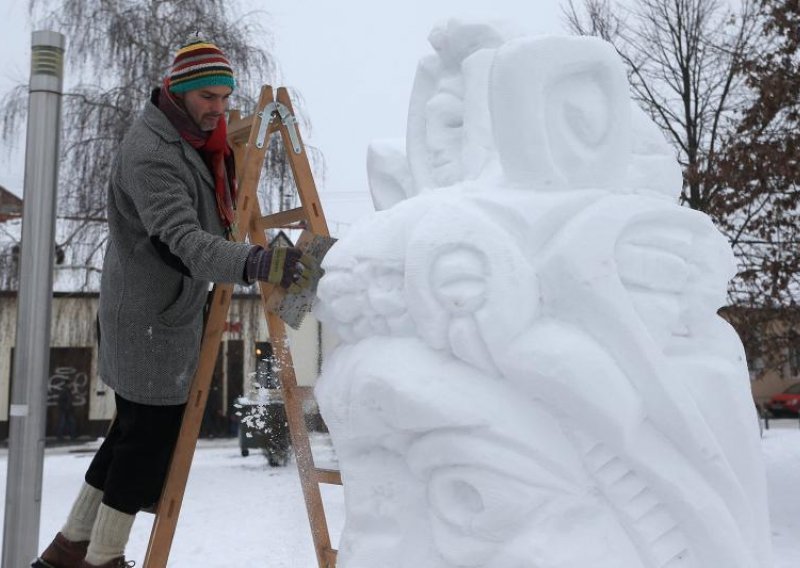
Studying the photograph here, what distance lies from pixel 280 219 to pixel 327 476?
0.86 m

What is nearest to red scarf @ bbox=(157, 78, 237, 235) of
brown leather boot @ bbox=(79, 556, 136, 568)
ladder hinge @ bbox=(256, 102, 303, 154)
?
ladder hinge @ bbox=(256, 102, 303, 154)

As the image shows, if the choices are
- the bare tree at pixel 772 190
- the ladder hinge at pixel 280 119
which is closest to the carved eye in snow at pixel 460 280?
the ladder hinge at pixel 280 119

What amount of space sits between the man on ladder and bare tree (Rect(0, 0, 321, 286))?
553 centimetres

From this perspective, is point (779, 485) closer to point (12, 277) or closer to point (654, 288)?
point (654, 288)

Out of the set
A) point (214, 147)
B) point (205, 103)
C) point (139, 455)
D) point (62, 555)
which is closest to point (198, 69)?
Result: point (205, 103)

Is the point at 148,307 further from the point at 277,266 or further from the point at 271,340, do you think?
the point at 277,266

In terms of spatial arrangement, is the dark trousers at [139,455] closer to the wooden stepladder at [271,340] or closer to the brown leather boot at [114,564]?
the wooden stepladder at [271,340]

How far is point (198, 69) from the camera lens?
216 cm

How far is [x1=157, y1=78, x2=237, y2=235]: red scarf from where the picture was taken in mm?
2182

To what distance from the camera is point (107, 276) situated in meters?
2.21

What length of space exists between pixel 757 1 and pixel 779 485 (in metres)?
4.65

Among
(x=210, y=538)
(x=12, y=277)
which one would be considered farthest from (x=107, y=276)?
(x=12, y=277)

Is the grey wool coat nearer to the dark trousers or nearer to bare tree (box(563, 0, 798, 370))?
the dark trousers

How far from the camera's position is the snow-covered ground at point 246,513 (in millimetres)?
4129
